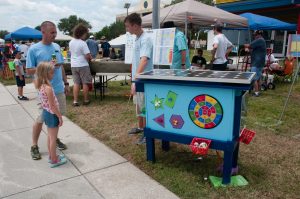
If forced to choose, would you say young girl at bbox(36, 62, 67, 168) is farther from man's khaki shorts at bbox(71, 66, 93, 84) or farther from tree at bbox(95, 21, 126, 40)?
tree at bbox(95, 21, 126, 40)

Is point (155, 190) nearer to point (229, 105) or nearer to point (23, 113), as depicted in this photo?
point (229, 105)

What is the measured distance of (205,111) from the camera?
120 inches

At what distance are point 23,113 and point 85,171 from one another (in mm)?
3453

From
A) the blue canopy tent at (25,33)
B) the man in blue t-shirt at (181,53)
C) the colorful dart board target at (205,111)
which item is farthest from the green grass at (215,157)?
the blue canopy tent at (25,33)

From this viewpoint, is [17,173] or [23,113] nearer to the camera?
[17,173]

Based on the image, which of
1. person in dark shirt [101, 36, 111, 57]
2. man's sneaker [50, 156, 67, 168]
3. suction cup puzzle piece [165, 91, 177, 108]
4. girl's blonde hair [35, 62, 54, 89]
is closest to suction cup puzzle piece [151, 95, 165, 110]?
suction cup puzzle piece [165, 91, 177, 108]

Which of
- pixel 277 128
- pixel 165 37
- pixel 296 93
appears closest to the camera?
pixel 277 128

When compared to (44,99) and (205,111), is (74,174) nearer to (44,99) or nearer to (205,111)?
(44,99)

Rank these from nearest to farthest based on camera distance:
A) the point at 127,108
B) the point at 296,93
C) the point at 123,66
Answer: the point at 127,108
the point at 123,66
the point at 296,93

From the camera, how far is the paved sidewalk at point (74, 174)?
120 inches

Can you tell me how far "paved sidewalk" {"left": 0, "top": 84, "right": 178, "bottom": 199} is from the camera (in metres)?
3.05

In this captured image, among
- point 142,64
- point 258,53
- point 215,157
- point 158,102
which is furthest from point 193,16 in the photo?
point 158,102

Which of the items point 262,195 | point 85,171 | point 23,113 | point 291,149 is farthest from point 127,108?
point 262,195

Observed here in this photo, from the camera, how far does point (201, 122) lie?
3.10m
